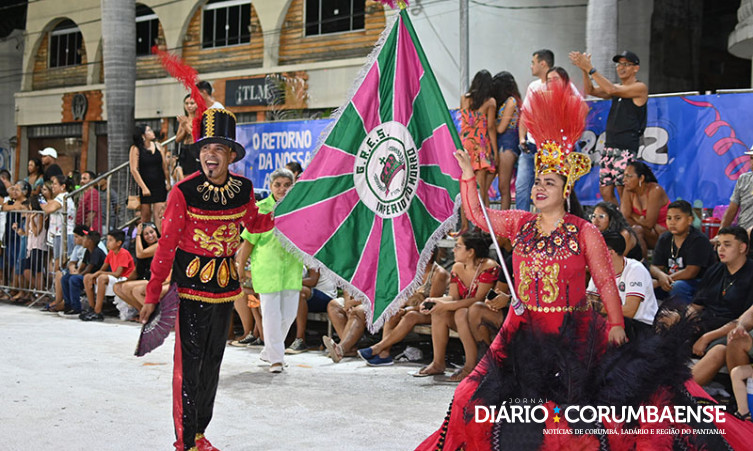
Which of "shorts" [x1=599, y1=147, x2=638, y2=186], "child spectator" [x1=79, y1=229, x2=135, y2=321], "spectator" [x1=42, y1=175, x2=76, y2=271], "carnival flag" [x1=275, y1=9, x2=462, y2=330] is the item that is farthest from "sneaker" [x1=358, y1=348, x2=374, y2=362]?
"spectator" [x1=42, y1=175, x2=76, y2=271]

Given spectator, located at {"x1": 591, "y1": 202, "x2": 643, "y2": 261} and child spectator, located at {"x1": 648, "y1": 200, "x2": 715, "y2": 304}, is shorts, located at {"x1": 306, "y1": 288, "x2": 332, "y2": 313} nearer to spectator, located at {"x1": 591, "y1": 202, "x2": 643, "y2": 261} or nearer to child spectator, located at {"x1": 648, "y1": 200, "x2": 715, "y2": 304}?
spectator, located at {"x1": 591, "y1": 202, "x2": 643, "y2": 261}

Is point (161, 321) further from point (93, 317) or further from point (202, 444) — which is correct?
point (93, 317)

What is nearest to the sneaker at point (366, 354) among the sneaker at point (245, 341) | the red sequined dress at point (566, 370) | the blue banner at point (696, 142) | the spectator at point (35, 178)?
the sneaker at point (245, 341)

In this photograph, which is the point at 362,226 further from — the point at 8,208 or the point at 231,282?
the point at 8,208

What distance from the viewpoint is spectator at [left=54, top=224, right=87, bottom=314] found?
12477 mm

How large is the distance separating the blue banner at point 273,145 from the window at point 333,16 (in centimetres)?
871

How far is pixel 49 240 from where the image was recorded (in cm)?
1326

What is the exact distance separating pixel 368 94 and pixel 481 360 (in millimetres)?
2771

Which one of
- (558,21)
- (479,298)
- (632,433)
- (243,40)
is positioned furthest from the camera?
(243,40)

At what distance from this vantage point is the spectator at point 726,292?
675cm

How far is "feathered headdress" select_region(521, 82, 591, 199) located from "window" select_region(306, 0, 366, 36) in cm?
1582

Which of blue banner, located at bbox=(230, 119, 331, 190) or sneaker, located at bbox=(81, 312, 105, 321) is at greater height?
blue banner, located at bbox=(230, 119, 331, 190)

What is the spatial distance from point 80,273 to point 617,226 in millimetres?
8329

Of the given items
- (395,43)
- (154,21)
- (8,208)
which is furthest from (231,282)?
(154,21)
